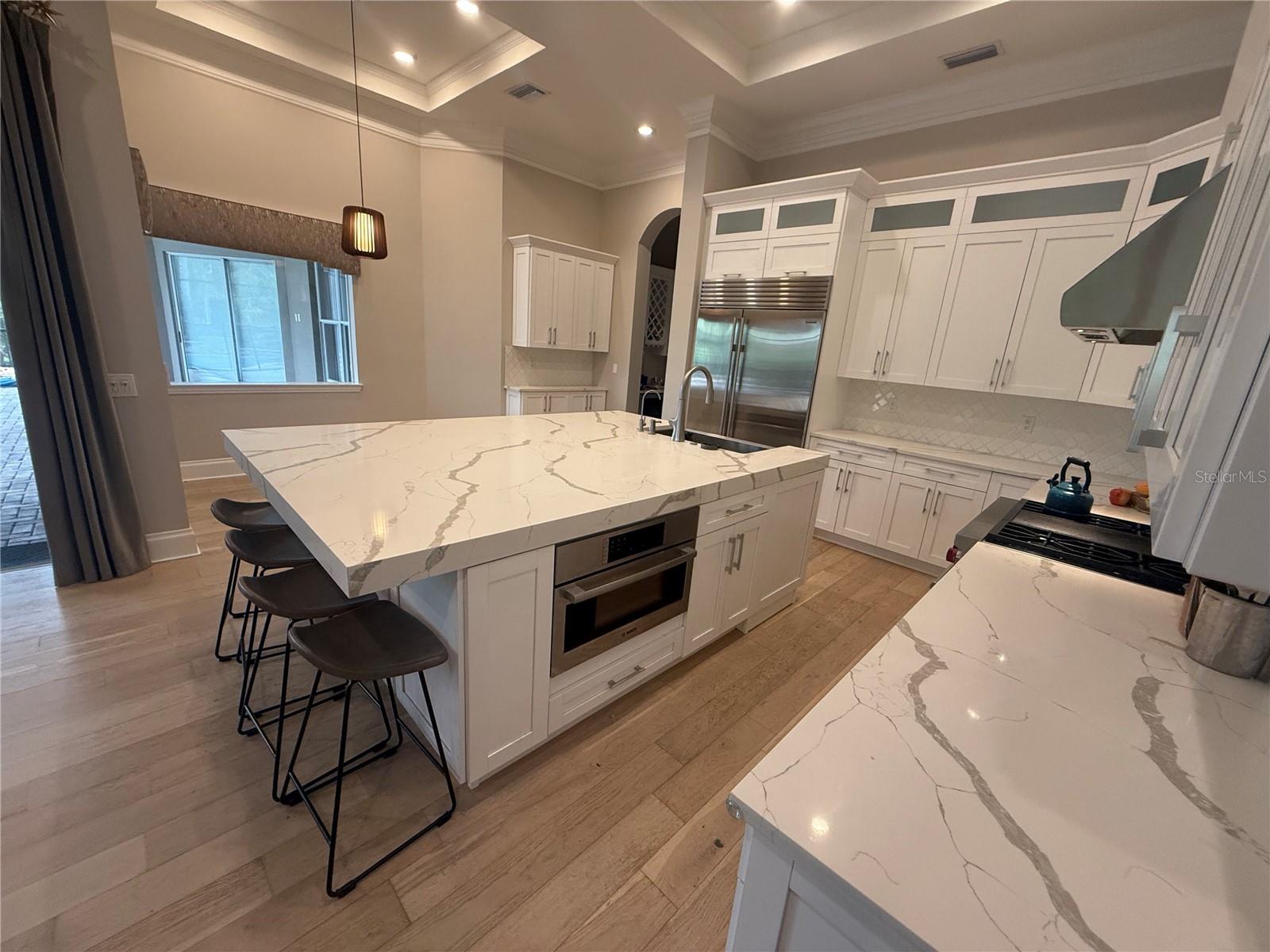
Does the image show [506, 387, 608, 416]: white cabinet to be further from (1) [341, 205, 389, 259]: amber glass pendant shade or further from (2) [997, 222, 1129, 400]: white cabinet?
(2) [997, 222, 1129, 400]: white cabinet

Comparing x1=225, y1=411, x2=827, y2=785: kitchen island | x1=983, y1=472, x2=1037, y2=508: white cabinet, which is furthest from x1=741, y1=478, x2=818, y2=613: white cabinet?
x1=983, y1=472, x2=1037, y2=508: white cabinet

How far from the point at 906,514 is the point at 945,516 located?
237mm

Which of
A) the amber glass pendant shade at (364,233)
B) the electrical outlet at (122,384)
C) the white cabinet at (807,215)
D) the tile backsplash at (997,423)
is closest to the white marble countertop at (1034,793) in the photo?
the tile backsplash at (997,423)

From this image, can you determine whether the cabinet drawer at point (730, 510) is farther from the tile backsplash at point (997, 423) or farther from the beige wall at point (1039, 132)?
the beige wall at point (1039, 132)

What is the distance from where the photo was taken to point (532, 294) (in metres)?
4.94

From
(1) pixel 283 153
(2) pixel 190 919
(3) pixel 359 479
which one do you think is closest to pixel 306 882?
(2) pixel 190 919

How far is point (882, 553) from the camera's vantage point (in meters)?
3.72

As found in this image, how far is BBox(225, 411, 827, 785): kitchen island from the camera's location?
1.32 meters

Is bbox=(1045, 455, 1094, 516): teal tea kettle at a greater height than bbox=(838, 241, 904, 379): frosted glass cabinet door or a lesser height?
lesser

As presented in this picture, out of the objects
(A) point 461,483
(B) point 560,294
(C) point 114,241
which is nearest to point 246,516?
(A) point 461,483

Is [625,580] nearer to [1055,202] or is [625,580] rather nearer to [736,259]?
[736,259]

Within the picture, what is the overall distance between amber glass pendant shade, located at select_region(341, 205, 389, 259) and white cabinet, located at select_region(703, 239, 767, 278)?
2482mm

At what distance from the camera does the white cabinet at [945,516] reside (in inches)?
126

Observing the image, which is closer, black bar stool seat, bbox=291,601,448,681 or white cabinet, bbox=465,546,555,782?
black bar stool seat, bbox=291,601,448,681
